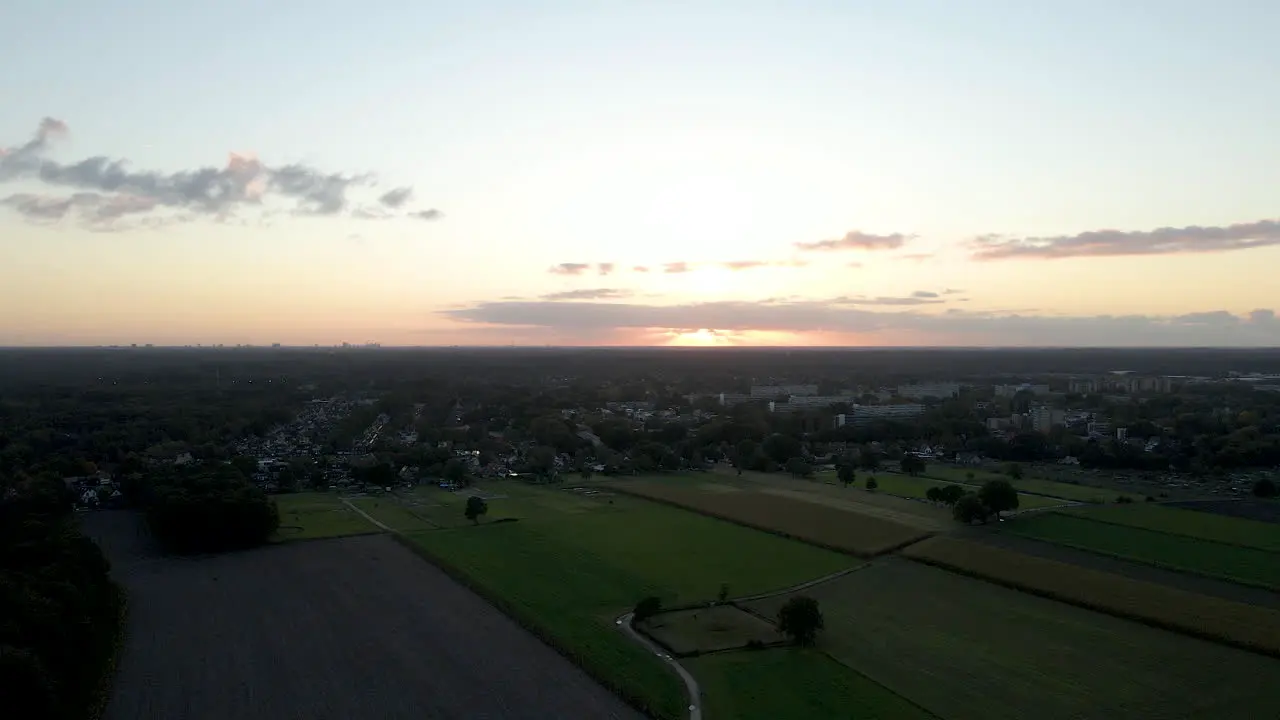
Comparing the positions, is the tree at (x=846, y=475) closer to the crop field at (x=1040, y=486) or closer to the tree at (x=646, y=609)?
the crop field at (x=1040, y=486)

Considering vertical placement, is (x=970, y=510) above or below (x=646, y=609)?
above

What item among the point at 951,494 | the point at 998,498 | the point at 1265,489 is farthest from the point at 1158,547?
the point at 1265,489

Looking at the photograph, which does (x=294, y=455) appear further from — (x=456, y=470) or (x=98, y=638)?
(x=98, y=638)

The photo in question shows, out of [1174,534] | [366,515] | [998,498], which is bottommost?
[366,515]

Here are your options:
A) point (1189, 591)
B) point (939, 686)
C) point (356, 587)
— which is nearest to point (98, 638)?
point (356, 587)

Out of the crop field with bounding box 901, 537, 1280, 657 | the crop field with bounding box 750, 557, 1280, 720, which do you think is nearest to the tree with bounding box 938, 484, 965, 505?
the crop field with bounding box 901, 537, 1280, 657

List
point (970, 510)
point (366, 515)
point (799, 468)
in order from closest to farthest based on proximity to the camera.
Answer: point (970, 510) → point (366, 515) → point (799, 468)

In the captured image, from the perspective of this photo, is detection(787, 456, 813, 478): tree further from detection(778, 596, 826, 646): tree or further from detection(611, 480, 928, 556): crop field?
detection(778, 596, 826, 646): tree

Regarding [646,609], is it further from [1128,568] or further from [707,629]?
[1128,568]
